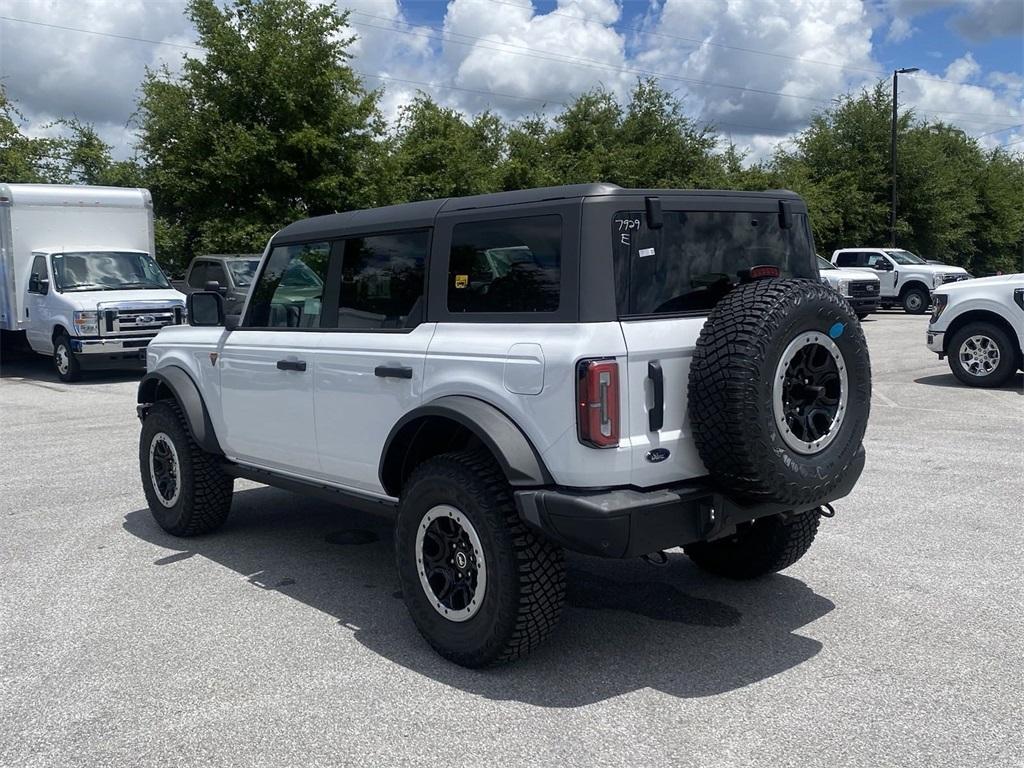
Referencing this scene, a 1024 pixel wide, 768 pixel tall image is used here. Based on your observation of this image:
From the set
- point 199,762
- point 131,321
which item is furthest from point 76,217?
point 199,762

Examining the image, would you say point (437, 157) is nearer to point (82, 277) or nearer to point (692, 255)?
point (82, 277)

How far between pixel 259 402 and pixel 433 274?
1.55 meters

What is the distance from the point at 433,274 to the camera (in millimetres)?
4539

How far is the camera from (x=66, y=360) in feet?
51.0

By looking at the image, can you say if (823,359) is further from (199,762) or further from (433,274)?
(199,762)

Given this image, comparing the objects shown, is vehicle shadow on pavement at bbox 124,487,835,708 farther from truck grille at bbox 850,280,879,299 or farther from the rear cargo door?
truck grille at bbox 850,280,879,299

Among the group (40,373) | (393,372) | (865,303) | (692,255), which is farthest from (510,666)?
(865,303)

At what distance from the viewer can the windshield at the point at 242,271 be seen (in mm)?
16891

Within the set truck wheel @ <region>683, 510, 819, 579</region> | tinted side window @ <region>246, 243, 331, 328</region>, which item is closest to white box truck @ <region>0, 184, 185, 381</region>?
tinted side window @ <region>246, 243, 331, 328</region>

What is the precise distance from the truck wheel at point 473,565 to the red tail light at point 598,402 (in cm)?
47

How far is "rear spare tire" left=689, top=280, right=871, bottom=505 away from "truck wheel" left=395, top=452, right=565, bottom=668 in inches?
31.0

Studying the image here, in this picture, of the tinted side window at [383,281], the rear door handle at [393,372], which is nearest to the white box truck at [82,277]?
the tinted side window at [383,281]

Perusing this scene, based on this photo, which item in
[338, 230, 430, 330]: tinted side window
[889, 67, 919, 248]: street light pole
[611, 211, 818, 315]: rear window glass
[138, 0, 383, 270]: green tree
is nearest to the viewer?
[611, 211, 818, 315]: rear window glass

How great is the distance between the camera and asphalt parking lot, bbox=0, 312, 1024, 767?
139 inches
